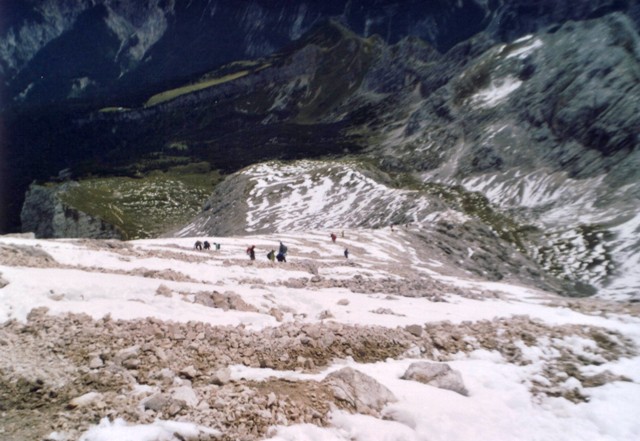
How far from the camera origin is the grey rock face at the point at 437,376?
36.2 feet

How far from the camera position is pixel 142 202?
6713 inches

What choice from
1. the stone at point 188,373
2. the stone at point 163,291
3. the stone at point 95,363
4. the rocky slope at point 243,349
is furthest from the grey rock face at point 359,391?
the stone at point 163,291

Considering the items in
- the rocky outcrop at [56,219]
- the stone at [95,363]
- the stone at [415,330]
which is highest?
the rocky outcrop at [56,219]

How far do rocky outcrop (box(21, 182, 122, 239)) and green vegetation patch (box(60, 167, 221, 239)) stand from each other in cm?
252

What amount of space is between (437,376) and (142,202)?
573 feet

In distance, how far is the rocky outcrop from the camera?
13512cm

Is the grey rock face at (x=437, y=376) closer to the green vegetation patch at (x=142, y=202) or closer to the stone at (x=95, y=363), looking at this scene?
the stone at (x=95, y=363)

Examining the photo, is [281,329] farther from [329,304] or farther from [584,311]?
[584,311]

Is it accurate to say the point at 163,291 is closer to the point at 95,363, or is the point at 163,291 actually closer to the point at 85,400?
the point at 95,363

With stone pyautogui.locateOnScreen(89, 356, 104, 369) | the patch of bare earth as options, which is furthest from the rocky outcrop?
stone pyautogui.locateOnScreen(89, 356, 104, 369)

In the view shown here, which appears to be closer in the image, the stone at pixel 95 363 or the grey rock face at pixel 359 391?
the stone at pixel 95 363

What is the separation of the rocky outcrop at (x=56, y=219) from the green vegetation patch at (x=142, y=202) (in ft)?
8.28

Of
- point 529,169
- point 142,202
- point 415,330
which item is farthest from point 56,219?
point 415,330

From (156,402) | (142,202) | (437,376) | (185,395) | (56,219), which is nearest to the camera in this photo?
(156,402)
